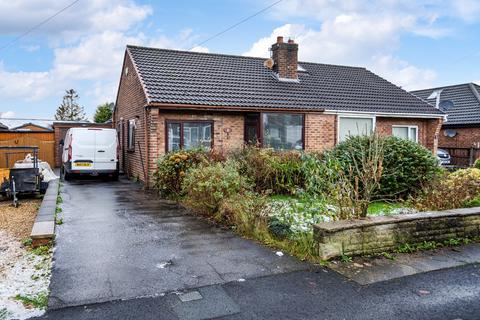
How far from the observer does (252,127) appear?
14500mm

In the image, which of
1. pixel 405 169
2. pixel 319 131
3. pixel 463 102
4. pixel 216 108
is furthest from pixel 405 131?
pixel 463 102

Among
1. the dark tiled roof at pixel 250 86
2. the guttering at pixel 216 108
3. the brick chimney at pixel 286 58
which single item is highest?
the brick chimney at pixel 286 58

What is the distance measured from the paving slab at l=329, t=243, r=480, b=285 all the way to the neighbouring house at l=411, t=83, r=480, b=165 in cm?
1722

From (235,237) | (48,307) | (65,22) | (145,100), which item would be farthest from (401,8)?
(48,307)

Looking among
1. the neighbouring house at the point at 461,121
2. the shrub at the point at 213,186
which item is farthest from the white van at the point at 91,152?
the neighbouring house at the point at 461,121

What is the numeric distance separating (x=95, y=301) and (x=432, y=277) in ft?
13.1

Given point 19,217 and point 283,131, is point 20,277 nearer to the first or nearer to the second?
point 19,217

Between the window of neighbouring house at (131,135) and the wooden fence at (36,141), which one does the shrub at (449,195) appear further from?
the wooden fence at (36,141)

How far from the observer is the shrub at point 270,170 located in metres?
10.3

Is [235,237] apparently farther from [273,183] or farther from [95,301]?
[273,183]

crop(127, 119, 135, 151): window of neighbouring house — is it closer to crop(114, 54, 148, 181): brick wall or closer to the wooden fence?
crop(114, 54, 148, 181): brick wall

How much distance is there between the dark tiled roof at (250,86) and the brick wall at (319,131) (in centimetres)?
43

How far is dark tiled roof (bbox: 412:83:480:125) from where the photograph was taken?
77.1 feet

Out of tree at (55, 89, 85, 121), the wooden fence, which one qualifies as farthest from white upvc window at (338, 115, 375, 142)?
tree at (55, 89, 85, 121)
